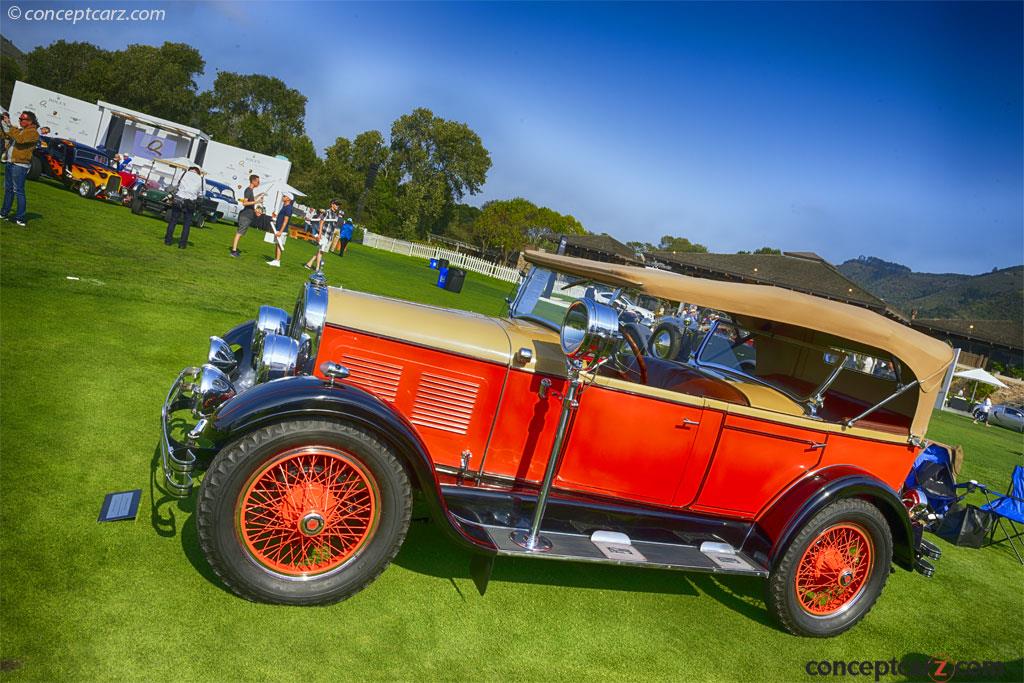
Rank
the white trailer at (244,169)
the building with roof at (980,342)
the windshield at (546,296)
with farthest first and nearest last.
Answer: the building with roof at (980,342) < the white trailer at (244,169) < the windshield at (546,296)

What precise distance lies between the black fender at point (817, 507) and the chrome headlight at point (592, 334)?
1.61 metres

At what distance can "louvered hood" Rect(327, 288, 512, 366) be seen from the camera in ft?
12.1

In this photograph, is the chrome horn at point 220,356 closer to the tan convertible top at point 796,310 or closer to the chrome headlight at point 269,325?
the chrome headlight at point 269,325

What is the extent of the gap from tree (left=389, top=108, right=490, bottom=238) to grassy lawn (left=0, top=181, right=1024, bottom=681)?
48.5 meters

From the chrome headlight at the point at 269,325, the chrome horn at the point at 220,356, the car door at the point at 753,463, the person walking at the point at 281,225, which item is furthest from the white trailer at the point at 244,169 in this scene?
the car door at the point at 753,463

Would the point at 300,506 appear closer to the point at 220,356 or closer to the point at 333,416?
the point at 333,416

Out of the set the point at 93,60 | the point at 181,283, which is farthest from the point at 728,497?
the point at 93,60

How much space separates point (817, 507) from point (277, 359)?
3.23m

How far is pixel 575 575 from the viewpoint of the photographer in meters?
4.17

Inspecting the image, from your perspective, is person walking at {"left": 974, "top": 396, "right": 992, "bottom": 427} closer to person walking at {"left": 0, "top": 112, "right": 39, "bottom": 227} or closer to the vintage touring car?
the vintage touring car

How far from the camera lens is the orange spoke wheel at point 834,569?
4.00 metres

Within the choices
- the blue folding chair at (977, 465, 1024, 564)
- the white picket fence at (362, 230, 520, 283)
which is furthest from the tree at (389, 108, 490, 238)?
the blue folding chair at (977, 465, 1024, 564)

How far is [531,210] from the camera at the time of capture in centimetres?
5444

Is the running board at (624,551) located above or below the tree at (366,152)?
below
